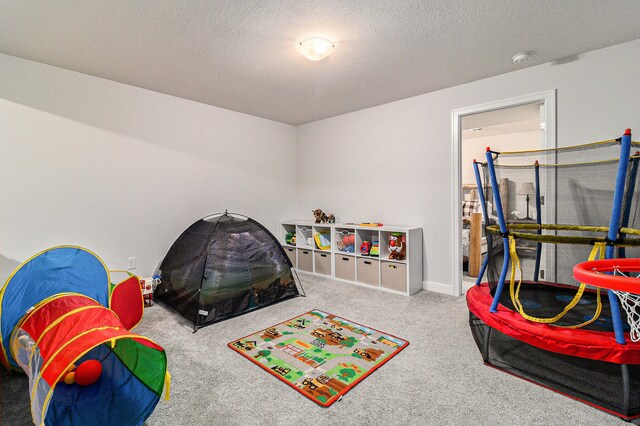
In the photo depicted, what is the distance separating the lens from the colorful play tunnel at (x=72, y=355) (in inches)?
52.3

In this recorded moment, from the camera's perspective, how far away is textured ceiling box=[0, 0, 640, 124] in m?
1.89

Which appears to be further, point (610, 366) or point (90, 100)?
point (90, 100)

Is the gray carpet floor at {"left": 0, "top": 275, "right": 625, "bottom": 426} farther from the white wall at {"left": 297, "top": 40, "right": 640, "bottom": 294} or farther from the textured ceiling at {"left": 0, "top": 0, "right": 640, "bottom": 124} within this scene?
the textured ceiling at {"left": 0, "top": 0, "right": 640, "bottom": 124}

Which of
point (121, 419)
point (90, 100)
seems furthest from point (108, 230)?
point (121, 419)

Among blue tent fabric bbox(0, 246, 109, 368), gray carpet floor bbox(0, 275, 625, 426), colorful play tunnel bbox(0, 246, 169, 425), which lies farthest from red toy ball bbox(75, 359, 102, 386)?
blue tent fabric bbox(0, 246, 109, 368)

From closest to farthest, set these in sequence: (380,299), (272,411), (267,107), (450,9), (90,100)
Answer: (272,411)
(450,9)
(90,100)
(380,299)
(267,107)

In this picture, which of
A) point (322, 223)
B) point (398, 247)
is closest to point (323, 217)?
point (322, 223)

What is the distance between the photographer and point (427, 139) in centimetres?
349

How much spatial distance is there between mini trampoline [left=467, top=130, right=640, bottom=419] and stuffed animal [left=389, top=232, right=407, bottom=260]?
1.13 m

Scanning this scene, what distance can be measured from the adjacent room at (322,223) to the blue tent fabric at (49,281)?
15 millimetres

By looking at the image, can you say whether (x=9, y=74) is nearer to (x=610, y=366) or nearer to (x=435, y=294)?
(x=435, y=294)

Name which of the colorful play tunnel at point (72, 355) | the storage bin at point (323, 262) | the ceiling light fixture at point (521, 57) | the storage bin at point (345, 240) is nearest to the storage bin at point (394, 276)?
the storage bin at point (345, 240)

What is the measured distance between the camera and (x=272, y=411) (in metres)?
1.62

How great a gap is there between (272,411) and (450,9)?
8.36 feet
